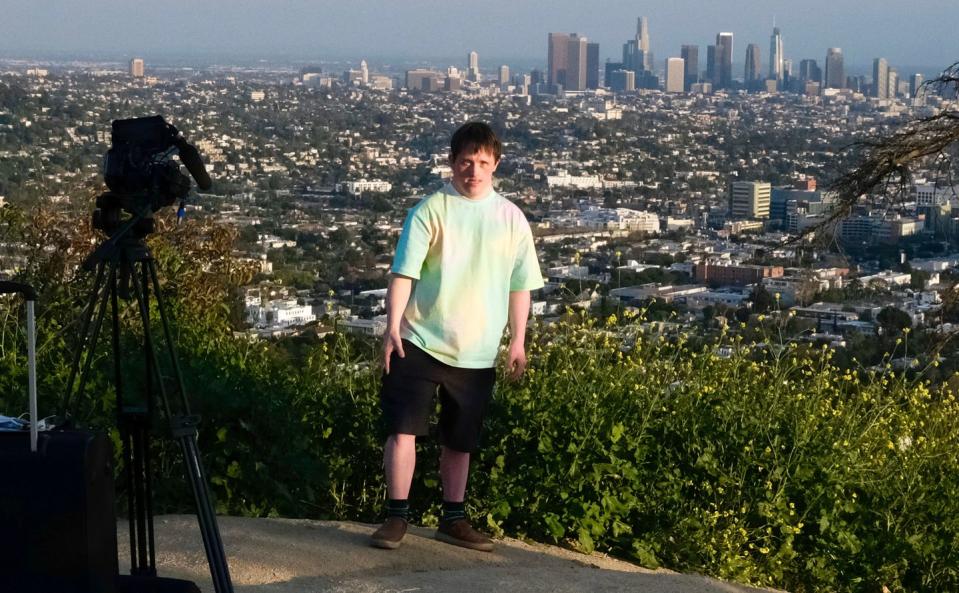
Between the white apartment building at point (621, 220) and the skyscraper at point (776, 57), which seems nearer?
the white apartment building at point (621, 220)

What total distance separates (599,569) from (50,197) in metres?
5.35

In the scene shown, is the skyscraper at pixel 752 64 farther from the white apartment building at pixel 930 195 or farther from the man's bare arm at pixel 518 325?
the man's bare arm at pixel 518 325

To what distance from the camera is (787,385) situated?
6.45 metres

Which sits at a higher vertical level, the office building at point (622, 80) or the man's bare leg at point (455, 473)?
the office building at point (622, 80)

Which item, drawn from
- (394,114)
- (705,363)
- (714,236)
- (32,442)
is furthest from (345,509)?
(394,114)

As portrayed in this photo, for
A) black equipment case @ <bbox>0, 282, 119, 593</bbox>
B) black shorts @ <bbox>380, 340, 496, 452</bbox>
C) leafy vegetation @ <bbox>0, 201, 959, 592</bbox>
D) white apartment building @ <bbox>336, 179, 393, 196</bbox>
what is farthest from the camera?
white apartment building @ <bbox>336, 179, 393, 196</bbox>

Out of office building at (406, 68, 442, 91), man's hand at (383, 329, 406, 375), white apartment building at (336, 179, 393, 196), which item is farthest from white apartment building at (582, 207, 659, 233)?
office building at (406, 68, 442, 91)

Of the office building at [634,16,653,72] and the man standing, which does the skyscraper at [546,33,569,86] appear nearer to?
the office building at [634,16,653,72]

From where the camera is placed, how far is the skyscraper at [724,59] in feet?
246

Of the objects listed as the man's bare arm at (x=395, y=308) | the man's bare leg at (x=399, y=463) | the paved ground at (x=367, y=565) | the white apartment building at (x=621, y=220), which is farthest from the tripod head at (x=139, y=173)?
the white apartment building at (x=621, y=220)

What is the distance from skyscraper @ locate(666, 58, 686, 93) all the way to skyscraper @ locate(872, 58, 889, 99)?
12849 mm

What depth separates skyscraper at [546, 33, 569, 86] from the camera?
6938 cm

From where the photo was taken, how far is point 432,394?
5.02m

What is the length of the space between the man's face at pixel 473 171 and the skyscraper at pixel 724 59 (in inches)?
2772
